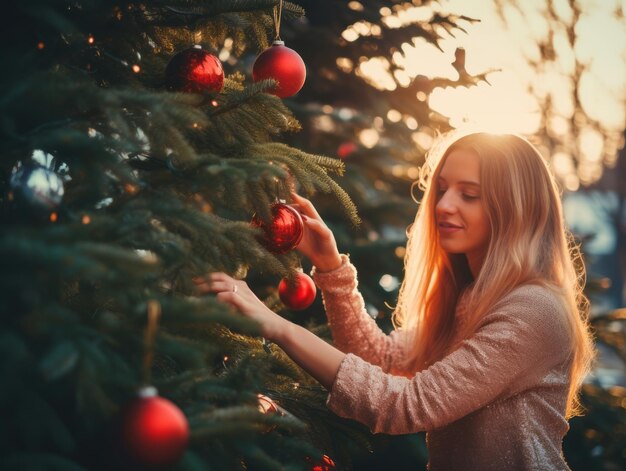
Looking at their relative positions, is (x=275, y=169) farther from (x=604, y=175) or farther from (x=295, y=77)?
(x=604, y=175)

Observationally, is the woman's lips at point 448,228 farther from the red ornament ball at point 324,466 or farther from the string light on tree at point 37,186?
the string light on tree at point 37,186

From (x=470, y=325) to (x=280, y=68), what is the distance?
1.16 meters

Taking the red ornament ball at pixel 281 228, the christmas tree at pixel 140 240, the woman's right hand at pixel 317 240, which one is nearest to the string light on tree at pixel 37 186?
the christmas tree at pixel 140 240

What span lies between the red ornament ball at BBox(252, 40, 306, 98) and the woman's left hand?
591 millimetres

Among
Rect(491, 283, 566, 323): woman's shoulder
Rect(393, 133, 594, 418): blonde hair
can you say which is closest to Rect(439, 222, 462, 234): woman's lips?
Rect(393, 133, 594, 418): blonde hair

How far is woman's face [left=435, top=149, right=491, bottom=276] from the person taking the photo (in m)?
2.26

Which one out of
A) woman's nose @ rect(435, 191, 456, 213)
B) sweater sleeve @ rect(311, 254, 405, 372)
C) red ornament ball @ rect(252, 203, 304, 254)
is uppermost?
red ornament ball @ rect(252, 203, 304, 254)

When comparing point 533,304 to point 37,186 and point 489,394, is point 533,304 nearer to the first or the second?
point 489,394

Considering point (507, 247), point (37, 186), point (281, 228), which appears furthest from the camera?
point (507, 247)

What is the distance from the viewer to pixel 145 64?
1.71 meters

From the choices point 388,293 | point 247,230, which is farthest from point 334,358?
point 388,293

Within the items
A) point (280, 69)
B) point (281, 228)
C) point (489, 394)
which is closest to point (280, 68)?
point (280, 69)

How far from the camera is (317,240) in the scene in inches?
90.7

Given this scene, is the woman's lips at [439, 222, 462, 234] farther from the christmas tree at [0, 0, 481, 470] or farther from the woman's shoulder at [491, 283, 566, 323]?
the christmas tree at [0, 0, 481, 470]
